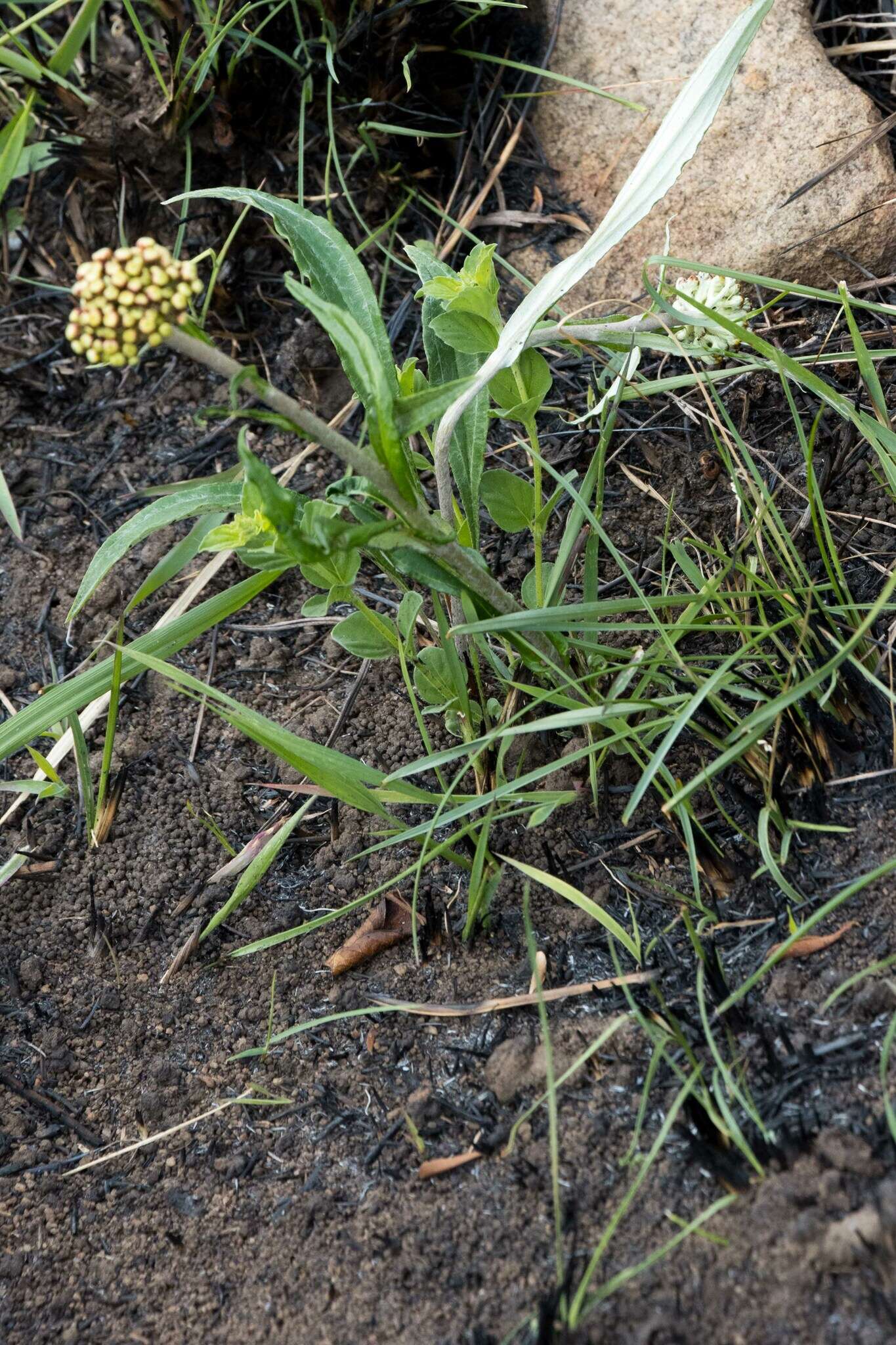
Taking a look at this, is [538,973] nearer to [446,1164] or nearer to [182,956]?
[446,1164]

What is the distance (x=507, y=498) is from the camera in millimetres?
1539

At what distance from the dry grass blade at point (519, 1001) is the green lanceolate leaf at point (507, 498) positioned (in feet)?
2.17

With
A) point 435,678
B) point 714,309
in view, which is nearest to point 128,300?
point 435,678

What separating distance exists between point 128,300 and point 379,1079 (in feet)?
3.11

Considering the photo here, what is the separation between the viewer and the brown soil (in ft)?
3.51

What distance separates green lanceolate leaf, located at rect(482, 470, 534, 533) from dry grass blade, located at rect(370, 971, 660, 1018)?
0.66m

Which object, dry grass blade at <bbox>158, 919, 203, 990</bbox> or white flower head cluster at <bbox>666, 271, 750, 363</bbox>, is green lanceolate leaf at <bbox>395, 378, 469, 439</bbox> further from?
dry grass blade at <bbox>158, 919, 203, 990</bbox>

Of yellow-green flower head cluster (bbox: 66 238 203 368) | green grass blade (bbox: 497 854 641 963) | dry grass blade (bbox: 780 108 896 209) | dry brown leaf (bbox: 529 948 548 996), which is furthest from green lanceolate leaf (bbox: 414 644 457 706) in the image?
dry grass blade (bbox: 780 108 896 209)

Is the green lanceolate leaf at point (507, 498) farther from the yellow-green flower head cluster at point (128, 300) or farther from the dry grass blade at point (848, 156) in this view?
the dry grass blade at point (848, 156)

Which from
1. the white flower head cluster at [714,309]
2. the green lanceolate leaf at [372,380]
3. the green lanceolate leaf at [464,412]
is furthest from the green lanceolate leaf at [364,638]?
the white flower head cluster at [714,309]

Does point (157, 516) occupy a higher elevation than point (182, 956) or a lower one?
higher

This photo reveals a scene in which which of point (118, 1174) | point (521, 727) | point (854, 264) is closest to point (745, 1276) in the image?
point (521, 727)

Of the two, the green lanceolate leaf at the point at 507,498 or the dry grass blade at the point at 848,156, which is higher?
the dry grass blade at the point at 848,156

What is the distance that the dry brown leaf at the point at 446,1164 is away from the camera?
122cm
